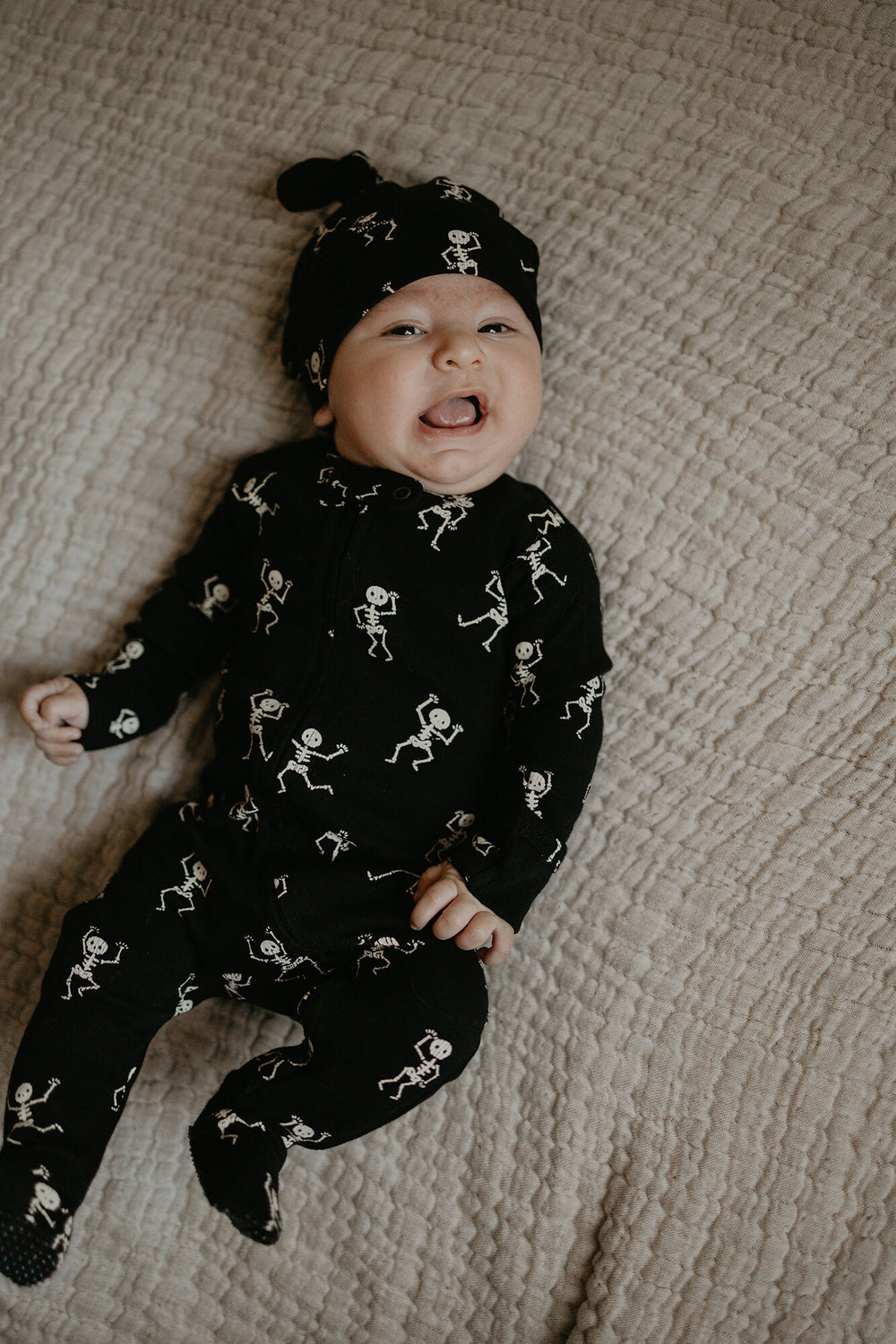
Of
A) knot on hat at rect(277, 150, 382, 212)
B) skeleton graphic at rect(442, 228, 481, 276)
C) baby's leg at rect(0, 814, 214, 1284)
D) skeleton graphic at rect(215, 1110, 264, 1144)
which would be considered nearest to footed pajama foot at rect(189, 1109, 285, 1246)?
skeleton graphic at rect(215, 1110, 264, 1144)

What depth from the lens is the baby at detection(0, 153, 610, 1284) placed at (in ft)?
2.85

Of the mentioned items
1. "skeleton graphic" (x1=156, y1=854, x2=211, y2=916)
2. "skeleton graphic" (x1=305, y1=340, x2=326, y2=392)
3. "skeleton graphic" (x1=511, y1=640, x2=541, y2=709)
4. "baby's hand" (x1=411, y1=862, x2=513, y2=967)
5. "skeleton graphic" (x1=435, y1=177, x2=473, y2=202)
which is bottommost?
"skeleton graphic" (x1=156, y1=854, x2=211, y2=916)

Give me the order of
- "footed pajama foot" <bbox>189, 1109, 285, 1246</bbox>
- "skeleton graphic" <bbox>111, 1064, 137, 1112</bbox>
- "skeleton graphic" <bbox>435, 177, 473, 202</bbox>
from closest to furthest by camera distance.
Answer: "footed pajama foot" <bbox>189, 1109, 285, 1246</bbox>
"skeleton graphic" <bbox>111, 1064, 137, 1112</bbox>
"skeleton graphic" <bbox>435, 177, 473, 202</bbox>

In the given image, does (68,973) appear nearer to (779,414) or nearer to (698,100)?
(779,414)

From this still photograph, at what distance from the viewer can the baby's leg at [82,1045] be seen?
0.83m

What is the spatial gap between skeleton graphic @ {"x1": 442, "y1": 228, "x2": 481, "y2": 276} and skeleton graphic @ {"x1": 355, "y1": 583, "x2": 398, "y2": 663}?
1.04ft

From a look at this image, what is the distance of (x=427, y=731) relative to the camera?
950 millimetres

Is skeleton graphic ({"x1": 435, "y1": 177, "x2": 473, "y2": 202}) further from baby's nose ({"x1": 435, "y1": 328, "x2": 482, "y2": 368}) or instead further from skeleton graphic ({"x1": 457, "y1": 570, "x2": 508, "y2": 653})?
skeleton graphic ({"x1": 457, "y1": 570, "x2": 508, "y2": 653})

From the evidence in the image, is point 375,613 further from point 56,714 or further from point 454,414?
point 56,714

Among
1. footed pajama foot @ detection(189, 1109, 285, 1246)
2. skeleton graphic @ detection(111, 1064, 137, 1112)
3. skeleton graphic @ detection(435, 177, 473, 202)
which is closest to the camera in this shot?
footed pajama foot @ detection(189, 1109, 285, 1246)

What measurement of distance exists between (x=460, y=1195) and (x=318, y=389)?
0.83 m

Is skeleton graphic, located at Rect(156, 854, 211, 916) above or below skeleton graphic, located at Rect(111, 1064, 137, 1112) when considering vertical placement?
above

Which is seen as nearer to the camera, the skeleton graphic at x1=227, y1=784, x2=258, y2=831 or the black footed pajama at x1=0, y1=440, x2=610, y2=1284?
the black footed pajama at x1=0, y1=440, x2=610, y2=1284

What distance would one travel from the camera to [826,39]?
1.00 m
